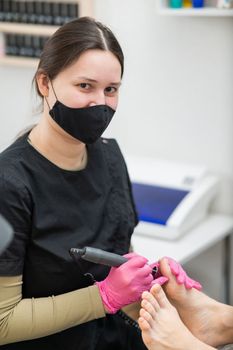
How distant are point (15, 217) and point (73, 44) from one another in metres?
0.41

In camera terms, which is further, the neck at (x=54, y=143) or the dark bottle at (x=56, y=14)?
the dark bottle at (x=56, y=14)

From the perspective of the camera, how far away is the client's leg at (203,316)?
4.86 feet

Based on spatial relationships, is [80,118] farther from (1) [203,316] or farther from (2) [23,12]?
(2) [23,12]

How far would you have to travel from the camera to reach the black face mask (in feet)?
4.46

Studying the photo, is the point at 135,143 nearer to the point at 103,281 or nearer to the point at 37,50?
the point at 37,50

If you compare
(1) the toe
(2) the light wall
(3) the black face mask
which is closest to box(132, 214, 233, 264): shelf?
(2) the light wall

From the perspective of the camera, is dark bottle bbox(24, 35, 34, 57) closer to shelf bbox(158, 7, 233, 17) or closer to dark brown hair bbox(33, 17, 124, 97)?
shelf bbox(158, 7, 233, 17)

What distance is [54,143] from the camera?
142cm

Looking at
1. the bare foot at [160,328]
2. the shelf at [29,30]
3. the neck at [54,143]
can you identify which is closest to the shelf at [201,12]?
the shelf at [29,30]

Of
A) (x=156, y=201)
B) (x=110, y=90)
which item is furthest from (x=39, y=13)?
(x=110, y=90)

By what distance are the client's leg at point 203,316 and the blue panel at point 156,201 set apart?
2.16 feet

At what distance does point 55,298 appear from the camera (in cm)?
137

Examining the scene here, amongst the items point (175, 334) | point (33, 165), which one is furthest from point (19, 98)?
point (175, 334)

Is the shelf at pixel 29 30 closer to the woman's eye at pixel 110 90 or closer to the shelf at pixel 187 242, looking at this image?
the shelf at pixel 187 242
